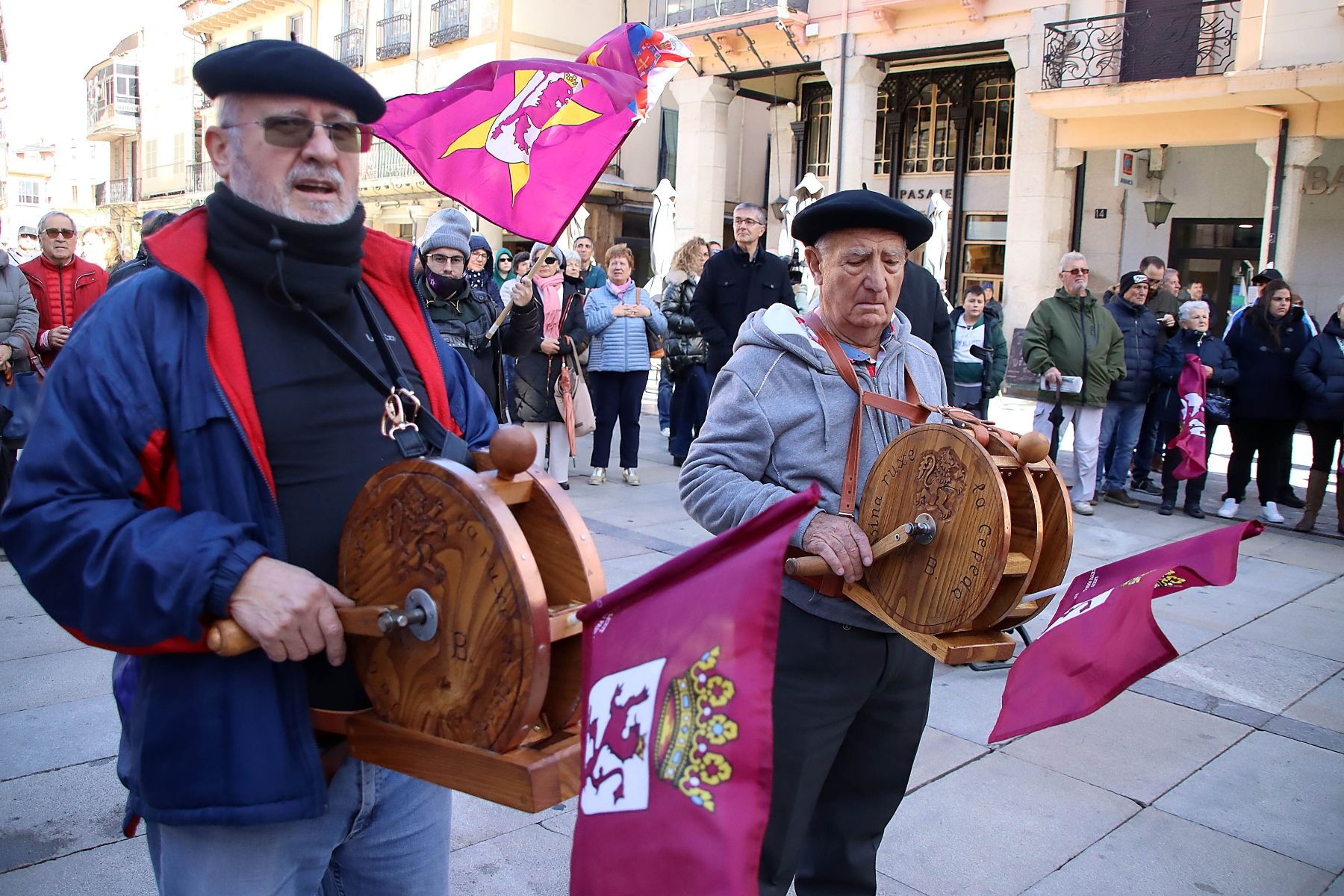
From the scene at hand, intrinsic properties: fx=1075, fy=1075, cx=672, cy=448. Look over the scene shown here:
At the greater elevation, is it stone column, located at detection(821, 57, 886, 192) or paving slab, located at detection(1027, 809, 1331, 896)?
stone column, located at detection(821, 57, 886, 192)

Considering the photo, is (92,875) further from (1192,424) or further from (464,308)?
(1192,424)

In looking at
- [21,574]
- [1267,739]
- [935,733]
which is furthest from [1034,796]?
[21,574]

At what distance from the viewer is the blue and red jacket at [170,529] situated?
59.3 inches

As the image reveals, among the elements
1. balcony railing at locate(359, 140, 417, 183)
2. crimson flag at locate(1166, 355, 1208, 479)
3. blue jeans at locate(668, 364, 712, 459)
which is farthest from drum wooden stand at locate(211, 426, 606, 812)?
balcony railing at locate(359, 140, 417, 183)

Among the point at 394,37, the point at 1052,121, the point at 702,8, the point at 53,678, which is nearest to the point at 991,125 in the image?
the point at 1052,121

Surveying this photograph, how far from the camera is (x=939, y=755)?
418cm

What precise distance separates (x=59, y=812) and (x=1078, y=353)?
768cm

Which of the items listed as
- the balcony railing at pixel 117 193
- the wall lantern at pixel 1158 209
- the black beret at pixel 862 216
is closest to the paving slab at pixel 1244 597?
the black beret at pixel 862 216

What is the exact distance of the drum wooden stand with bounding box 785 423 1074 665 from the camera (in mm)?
2084

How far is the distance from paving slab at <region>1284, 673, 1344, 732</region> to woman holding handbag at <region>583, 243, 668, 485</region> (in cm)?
540

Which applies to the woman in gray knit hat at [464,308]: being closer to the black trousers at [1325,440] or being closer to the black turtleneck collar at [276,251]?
the black turtleneck collar at [276,251]

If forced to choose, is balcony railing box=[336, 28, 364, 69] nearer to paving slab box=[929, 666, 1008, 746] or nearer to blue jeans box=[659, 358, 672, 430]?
blue jeans box=[659, 358, 672, 430]

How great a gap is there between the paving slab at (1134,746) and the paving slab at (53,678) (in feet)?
12.5

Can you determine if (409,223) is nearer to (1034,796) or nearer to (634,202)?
(634,202)
